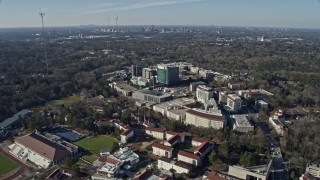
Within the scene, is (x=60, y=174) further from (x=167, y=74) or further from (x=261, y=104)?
(x=167, y=74)

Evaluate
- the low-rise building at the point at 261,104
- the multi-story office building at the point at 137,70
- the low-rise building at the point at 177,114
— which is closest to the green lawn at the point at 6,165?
the low-rise building at the point at 177,114

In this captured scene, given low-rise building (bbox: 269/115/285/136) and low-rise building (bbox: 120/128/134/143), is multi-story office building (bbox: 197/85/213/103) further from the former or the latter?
low-rise building (bbox: 120/128/134/143)

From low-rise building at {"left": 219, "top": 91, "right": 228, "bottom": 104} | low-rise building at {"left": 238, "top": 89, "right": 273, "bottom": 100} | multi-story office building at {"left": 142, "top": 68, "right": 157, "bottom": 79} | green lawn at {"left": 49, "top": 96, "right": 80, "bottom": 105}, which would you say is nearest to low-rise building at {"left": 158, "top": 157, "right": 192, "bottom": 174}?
low-rise building at {"left": 219, "top": 91, "right": 228, "bottom": 104}

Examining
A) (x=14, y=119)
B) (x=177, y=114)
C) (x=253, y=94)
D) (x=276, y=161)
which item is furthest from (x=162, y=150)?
(x=253, y=94)

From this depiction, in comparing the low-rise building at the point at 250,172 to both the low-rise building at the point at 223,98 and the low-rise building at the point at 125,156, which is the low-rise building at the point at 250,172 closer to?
the low-rise building at the point at 125,156

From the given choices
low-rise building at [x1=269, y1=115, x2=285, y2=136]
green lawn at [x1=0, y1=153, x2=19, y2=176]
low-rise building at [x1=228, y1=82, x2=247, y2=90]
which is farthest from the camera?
low-rise building at [x1=228, y1=82, x2=247, y2=90]

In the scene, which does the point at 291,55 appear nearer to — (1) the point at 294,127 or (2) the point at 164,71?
(2) the point at 164,71
